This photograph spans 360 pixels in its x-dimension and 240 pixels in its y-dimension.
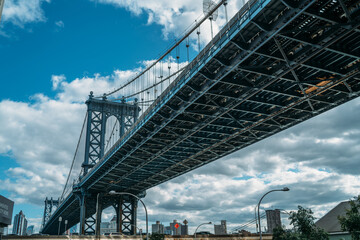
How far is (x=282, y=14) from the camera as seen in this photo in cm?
2472

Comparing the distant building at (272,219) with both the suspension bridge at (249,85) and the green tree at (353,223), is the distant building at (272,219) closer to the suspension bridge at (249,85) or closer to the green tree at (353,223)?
the suspension bridge at (249,85)

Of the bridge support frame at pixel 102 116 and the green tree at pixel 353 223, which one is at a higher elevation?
the bridge support frame at pixel 102 116

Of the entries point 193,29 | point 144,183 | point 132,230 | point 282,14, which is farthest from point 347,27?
point 132,230

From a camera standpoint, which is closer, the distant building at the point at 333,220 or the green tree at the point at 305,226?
the green tree at the point at 305,226

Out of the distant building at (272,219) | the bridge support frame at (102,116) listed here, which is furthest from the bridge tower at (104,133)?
the distant building at (272,219)

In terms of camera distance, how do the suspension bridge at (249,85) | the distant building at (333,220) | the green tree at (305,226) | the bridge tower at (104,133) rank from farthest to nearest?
the bridge tower at (104,133), the distant building at (333,220), the green tree at (305,226), the suspension bridge at (249,85)

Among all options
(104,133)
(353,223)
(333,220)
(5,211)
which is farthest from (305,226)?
(104,133)

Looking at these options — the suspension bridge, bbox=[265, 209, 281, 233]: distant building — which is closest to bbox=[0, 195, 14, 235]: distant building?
the suspension bridge

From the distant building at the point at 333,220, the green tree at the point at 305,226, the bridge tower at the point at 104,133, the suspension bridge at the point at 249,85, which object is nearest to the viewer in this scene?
the suspension bridge at the point at 249,85

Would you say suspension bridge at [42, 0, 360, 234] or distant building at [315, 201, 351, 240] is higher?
suspension bridge at [42, 0, 360, 234]

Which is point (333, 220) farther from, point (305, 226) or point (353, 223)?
point (353, 223)

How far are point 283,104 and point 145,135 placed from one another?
20652 mm

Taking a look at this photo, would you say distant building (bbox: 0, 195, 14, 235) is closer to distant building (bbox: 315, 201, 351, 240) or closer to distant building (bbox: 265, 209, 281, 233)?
distant building (bbox: 315, 201, 351, 240)

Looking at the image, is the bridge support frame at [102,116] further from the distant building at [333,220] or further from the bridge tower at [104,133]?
the distant building at [333,220]
